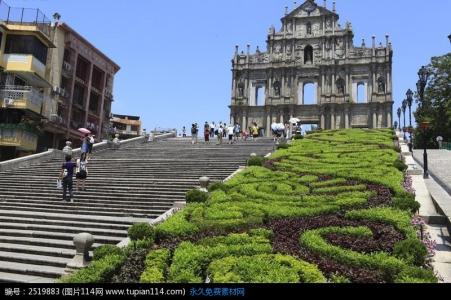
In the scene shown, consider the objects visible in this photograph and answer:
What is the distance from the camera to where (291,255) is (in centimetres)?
894

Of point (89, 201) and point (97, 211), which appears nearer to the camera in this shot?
point (97, 211)

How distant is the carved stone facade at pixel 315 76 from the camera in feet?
182

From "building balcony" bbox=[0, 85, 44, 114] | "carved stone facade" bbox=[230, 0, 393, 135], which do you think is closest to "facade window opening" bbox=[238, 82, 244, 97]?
"carved stone facade" bbox=[230, 0, 393, 135]

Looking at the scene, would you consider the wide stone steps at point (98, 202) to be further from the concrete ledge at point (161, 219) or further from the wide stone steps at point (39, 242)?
the wide stone steps at point (39, 242)

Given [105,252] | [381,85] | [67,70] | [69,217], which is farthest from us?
[381,85]

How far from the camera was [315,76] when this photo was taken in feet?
192

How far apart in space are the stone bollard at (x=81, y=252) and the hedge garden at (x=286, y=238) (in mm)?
523

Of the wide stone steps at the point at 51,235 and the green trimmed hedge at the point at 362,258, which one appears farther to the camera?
the wide stone steps at the point at 51,235

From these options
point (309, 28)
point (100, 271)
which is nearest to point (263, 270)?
point (100, 271)

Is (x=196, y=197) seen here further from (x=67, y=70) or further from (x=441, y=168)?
(x=67, y=70)

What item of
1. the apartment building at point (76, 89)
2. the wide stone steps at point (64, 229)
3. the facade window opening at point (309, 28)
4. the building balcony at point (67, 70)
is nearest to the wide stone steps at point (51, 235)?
the wide stone steps at point (64, 229)

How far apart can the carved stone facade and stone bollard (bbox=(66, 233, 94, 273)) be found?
48.1 m

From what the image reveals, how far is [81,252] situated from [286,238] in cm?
459
